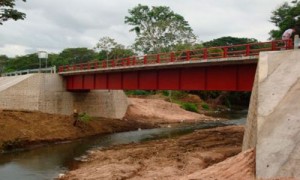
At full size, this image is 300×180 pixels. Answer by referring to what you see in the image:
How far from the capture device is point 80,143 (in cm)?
3306

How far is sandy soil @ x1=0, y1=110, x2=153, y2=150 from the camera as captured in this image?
3089cm

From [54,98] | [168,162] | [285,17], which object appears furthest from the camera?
[285,17]

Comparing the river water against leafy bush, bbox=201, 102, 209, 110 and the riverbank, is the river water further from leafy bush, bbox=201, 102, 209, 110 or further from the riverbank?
leafy bush, bbox=201, 102, 209, 110

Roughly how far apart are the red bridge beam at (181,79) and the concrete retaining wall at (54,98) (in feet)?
12.9

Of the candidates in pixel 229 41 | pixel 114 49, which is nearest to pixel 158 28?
pixel 114 49

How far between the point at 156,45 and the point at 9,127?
4763cm

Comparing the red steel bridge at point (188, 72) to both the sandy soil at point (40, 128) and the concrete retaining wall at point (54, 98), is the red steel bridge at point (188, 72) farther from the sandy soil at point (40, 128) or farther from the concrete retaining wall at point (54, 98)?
the sandy soil at point (40, 128)

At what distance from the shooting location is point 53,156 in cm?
2728

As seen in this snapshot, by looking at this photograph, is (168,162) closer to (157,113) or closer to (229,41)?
(157,113)

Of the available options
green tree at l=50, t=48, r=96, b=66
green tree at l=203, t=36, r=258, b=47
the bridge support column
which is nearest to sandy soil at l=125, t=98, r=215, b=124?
the bridge support column

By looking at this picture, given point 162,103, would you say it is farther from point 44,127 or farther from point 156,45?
point 44,127

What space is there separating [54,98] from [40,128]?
33.1 feet

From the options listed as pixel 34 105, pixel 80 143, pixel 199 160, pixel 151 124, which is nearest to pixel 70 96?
pixel 34 105

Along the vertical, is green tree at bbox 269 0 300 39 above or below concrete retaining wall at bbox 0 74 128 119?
above
